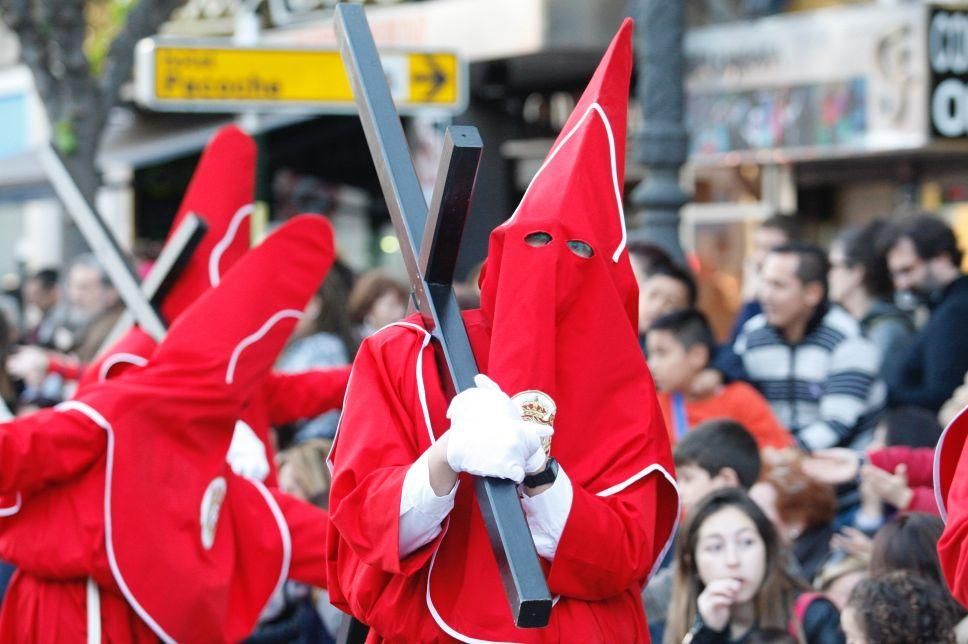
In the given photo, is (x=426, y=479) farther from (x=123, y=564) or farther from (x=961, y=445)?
(x=123, y=564)

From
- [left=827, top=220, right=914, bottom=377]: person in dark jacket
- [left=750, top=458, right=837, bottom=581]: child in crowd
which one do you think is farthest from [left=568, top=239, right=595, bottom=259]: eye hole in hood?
[left=827, top=220, right=914, bottom=377]: person in dark jacket

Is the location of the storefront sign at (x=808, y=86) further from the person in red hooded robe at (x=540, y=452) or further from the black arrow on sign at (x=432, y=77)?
the person in red hooded robe at (x=540, y=452)

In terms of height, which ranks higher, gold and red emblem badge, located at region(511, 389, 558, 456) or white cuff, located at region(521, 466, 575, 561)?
gold and red emblem badge, located at region(511, 389, 558, 456)

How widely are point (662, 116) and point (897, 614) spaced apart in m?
3.44

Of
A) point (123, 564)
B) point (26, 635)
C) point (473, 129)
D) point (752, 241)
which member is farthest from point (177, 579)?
point (752, 241)

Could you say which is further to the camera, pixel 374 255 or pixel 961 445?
pixel 374 255

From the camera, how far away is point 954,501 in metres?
3.00

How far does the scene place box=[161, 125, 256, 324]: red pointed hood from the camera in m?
4.97

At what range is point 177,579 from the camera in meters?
4.30

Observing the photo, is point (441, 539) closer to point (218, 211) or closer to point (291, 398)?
point (291, 398)

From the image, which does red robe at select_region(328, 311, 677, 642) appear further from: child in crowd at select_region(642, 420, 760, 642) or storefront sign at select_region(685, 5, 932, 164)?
storefront sign at select_region(685, 5, 932, 164)

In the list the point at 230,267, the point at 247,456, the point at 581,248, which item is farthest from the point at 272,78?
the point at 581,248

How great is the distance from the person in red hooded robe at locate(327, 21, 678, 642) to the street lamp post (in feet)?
11.7

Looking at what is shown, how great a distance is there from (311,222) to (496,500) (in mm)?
2083
